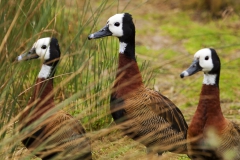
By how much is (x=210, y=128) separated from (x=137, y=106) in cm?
69

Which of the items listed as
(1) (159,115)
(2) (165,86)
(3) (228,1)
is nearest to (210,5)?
(3) (228,1)

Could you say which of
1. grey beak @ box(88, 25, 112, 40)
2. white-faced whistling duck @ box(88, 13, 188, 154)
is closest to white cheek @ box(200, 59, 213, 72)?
white-faced whistling duck @ box(88, 13, 188, 154)

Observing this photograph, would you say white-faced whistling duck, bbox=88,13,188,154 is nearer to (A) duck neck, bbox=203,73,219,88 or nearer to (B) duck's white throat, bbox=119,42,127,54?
(B) duck's white throat, bbox=119,42,127,54

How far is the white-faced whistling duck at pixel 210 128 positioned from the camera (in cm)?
452

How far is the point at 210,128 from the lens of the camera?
14.9 feet

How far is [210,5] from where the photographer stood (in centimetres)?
1016

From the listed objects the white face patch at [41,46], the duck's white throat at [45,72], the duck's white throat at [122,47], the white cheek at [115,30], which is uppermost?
the white cheek at [115,30]

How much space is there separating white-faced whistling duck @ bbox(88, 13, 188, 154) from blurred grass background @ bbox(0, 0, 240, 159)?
132 mm

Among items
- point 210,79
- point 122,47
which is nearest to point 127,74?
point 122,47

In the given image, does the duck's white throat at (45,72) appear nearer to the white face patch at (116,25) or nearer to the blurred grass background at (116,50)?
the blurred grass background at (116,50)

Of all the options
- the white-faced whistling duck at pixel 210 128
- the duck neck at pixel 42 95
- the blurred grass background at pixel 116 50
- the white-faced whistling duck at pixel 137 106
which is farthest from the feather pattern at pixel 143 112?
the duck neck at pixel 42 95

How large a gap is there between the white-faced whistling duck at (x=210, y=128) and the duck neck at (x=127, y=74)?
51cm

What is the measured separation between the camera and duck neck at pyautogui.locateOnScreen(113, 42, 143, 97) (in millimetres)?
5004

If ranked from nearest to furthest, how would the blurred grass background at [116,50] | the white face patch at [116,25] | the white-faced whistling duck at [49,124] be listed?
the white-faced whistling duck at [49,124], the blurred grass background at [116,50], the white face patch at [116,25]
